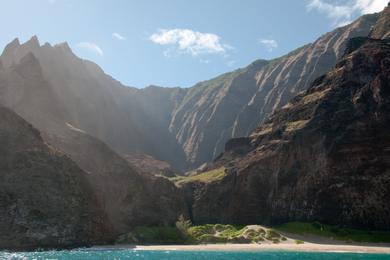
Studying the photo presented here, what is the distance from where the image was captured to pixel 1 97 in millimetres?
150375

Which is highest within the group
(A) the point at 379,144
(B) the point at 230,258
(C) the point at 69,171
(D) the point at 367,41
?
(D) the point at 367,41

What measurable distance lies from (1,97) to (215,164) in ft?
279

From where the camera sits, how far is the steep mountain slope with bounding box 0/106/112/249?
94375 mm

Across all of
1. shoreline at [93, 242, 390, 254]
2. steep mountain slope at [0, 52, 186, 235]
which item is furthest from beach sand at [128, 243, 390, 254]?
steep mountain slope at [0, 52, 186, 235]

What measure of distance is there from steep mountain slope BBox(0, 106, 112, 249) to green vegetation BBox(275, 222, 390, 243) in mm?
48135

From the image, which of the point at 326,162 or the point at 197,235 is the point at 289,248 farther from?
the point at 326,162

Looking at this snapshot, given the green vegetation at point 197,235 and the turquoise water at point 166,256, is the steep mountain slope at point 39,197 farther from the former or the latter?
the green vegetation at point 197,235

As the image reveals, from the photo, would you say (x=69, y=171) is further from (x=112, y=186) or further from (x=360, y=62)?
(x=360, y=62)

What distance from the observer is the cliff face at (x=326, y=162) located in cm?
11900

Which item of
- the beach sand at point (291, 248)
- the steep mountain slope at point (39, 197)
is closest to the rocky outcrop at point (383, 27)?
the beach sand at point (291, 248)

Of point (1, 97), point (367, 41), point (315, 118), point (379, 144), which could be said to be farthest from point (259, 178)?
point (1, 97)

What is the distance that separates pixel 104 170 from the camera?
451 feet

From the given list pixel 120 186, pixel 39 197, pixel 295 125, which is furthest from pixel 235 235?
pixel 39 197

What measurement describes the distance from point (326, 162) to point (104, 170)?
64.3 m
